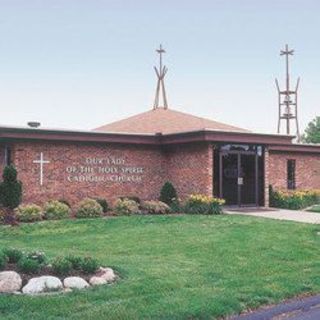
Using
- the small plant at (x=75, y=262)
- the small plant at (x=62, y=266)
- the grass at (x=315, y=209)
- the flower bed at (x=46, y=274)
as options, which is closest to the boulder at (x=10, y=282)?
the flower bed at (x=46, y=274)

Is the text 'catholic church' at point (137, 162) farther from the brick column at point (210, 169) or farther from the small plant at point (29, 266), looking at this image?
the small plant at point (29, 266)

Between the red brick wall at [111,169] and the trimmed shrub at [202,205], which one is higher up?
the red brick wall at [111,169]

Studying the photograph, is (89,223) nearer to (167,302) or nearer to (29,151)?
(29,151)

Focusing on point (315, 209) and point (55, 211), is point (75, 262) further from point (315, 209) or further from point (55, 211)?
point (315, 209)

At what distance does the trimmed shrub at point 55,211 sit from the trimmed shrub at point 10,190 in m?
1.43

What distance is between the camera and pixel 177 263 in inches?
500

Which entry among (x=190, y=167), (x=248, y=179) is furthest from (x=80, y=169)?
(x=248, y=179)

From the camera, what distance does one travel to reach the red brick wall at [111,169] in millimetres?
23438

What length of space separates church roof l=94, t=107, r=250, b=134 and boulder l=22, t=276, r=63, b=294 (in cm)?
2147

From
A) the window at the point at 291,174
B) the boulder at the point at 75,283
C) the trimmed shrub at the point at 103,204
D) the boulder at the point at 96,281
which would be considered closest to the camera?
the boulder at the point at 75,283

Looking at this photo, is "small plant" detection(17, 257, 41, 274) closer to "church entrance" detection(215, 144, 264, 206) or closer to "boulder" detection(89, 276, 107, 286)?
"boulder" detection(89, 276, 107, 286)

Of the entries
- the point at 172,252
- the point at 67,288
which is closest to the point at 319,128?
the point at 172,252

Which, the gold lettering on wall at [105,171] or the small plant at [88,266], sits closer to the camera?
the small plant at [88,266]

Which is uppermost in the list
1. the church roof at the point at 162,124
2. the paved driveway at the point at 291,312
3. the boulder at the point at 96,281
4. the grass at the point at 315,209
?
the church roof at the point at 162,124
